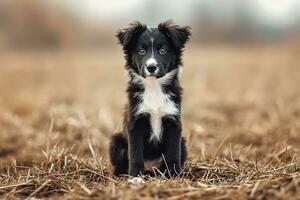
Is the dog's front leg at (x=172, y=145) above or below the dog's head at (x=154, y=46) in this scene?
below

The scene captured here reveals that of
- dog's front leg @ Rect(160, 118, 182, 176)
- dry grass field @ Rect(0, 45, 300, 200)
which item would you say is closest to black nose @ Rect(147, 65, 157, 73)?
dog's front leg @ Rect(160, 118, 182, 176)

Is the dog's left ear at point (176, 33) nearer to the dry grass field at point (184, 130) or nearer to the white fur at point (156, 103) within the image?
the white fur at point (156, 103)

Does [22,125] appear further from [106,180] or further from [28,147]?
[106,180]

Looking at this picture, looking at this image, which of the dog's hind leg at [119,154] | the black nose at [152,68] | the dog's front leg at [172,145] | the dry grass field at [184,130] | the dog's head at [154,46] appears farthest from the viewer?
the dog's hind leg at [119,154]

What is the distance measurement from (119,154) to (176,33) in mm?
1446

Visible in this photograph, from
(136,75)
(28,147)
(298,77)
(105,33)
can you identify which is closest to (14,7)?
(105,33)

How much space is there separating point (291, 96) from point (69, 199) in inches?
416

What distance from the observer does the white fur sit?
20.3 ft

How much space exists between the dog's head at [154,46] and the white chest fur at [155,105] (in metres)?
0.18

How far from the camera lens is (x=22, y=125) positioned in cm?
1101

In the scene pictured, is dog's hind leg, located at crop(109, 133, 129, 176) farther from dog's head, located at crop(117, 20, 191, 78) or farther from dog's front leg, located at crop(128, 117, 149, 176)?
dog's head, located at crop(117, 20, 191, 78)

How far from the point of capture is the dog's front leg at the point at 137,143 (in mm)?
6207

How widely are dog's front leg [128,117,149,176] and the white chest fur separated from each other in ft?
0.30

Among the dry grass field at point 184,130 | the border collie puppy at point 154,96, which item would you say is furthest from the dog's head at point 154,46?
the dry grass field at point 184,130
